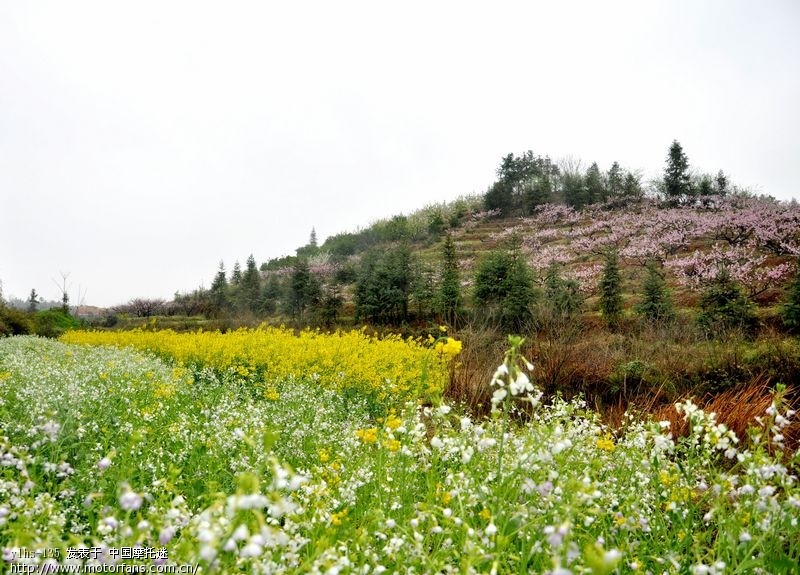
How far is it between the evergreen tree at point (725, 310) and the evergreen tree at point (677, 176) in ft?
89.6

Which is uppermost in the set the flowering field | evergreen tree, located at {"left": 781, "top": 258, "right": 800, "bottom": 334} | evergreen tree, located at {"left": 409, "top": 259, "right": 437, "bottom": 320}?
evergreen tree, located at {"left": 409, "top": 259, "right": 437, "bottom": 320}

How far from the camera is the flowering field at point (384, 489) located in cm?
156

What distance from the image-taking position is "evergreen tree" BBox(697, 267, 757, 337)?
14.2m

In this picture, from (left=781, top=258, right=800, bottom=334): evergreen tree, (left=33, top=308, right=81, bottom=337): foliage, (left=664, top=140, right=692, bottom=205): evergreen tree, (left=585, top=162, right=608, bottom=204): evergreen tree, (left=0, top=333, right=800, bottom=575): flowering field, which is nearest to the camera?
(left=0, top=333, right=800, bottom=575): flowering field

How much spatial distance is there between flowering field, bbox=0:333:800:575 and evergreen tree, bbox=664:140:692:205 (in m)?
41.7

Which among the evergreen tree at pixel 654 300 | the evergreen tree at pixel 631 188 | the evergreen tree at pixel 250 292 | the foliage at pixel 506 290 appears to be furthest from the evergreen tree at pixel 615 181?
the evergreen tree at pixel 250 292

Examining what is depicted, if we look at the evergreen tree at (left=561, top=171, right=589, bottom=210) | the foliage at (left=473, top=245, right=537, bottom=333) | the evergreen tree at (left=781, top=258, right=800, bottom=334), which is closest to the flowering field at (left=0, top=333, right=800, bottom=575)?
the foliage at (left=473, top=245, right=537, bottom=333)

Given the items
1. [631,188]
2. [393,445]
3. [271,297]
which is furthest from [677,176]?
[393,445]

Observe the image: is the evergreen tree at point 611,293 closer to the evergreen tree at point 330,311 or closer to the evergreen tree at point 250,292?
the evergreen tree at point 330,311

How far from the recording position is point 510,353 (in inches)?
73.0

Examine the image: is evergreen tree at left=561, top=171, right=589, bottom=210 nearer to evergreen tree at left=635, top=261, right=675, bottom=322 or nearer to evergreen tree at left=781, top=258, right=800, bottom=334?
evergreen tree at left=635, top=261, right=675, bottom=322

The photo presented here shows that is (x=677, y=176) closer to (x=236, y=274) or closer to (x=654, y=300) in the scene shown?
(x=654, y=300)

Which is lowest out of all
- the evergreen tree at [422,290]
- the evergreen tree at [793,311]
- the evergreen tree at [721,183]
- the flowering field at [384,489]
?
the evergreen tree at [793,311]

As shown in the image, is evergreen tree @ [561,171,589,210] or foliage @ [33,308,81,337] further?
→ evergreen tree @ [561,171,589,210]
